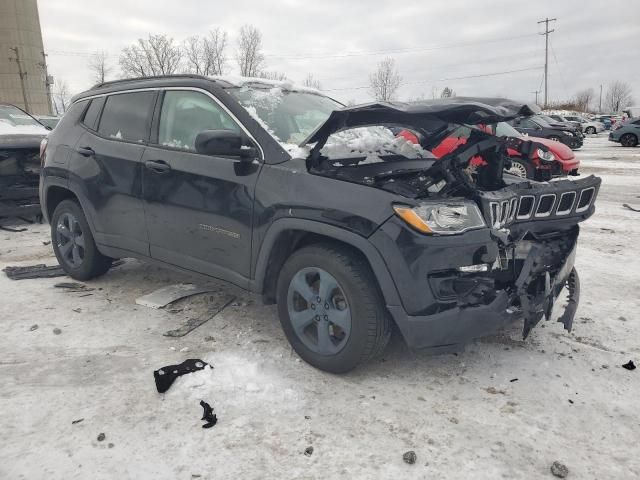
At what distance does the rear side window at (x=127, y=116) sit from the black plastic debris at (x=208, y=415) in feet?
7.22

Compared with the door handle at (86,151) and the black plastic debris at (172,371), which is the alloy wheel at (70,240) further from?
the black plastic debris at (172,371)

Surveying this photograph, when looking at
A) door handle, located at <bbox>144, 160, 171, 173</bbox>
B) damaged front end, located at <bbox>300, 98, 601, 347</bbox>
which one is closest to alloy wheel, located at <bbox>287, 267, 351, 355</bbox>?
damaged front end, located at <bbox>300, 98, 601, 347</bbox>

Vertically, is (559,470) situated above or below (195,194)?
below

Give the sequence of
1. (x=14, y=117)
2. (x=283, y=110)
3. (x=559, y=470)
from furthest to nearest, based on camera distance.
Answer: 1. (x=14, y=117)
2. (x=283, y=110)
3. (x=559, y=470)

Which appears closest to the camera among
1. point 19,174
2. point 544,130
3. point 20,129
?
point 19,174

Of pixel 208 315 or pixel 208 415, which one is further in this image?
pixel 208 315

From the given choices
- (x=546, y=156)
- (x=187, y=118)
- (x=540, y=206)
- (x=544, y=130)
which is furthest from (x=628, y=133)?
(x=187, y=118)

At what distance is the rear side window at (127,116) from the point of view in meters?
3.92

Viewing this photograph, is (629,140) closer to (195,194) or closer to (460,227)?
(460,227)

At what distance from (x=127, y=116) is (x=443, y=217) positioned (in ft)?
9.34

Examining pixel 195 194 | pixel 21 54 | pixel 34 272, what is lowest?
pixel 34 272

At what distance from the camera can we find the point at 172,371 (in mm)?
2977

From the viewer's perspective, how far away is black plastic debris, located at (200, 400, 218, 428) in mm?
2502

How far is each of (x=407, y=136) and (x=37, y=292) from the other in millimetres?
3537
